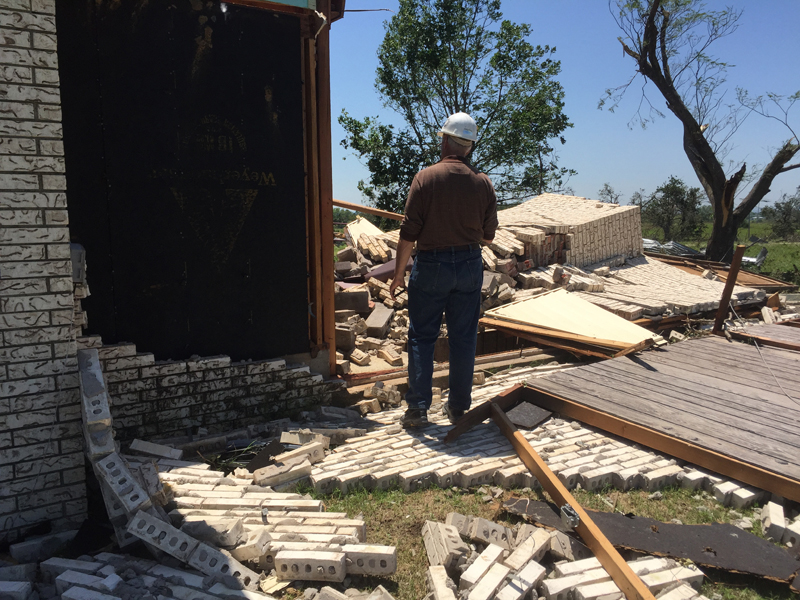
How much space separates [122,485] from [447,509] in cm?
196

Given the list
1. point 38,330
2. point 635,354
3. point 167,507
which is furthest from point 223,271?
point 635,354

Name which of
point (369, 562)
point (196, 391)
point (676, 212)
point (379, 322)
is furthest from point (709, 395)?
point (676, 212)

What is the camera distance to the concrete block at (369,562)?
3.00 meters

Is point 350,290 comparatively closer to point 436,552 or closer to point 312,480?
point 312,480

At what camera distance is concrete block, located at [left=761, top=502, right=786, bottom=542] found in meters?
3.45

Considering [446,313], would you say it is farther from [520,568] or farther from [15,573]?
[15,573]

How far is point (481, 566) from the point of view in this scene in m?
3.01

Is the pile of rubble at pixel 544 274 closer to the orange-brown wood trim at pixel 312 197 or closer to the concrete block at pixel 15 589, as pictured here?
the orange-brown wood trim at pixel 312 197

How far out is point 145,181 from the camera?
14.8ft

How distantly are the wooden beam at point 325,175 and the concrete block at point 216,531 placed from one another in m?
2.64

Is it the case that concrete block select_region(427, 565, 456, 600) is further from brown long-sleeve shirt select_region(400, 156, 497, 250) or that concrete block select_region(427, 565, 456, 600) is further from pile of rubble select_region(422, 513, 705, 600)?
brown long-sleeve shirt select_region(400, 156, 497, 250)

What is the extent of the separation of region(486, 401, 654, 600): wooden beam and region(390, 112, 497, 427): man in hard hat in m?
0.76

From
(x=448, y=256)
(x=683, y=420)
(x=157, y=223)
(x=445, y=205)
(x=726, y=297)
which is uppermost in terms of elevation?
(x=445, y=205)

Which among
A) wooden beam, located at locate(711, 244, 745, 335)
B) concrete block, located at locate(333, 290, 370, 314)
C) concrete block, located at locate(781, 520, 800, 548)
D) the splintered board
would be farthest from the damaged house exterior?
wooden beam, located at locate(711, 244, 745, 335)
